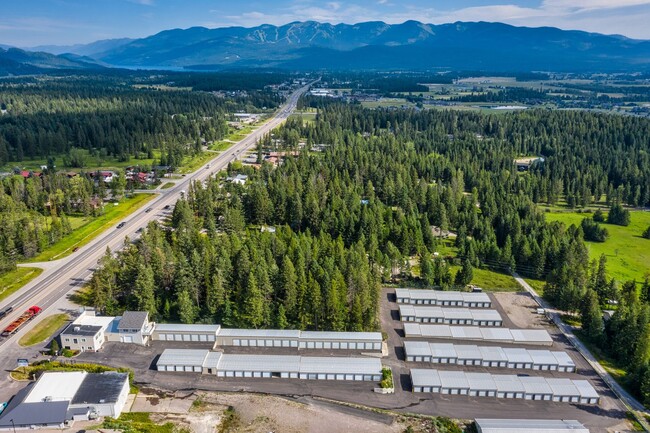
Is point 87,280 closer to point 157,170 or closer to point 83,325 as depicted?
point 83,325

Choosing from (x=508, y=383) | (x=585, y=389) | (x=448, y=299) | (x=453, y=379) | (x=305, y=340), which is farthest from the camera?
(x=448, y=299)

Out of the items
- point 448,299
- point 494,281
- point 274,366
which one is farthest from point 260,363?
point 494,281

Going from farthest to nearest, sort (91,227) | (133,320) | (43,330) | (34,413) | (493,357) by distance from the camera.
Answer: (91,227) < (43,330) < (133,320) < (493,357) < (34,413)

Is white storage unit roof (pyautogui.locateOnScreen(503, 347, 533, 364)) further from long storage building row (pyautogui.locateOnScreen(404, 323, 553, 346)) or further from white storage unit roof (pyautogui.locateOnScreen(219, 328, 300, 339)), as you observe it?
white storage unit roof (pyautogui.locateOnScreen(219, 328, 300, 339))

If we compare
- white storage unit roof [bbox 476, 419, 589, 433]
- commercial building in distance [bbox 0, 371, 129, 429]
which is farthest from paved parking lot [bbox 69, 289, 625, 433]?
commercial building in distance [bbox 0, 371, 129, 429]

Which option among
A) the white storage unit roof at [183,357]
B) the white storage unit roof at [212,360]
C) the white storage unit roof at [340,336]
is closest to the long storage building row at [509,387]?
the white storage unit roof at [340,336]

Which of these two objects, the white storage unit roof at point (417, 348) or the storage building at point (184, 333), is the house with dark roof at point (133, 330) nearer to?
the storage building at point (184, 333)

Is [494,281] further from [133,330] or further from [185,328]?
[133,330]
